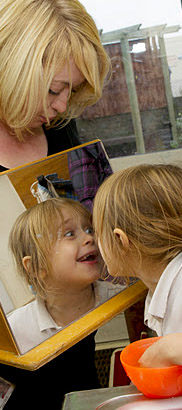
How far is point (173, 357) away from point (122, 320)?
725 millimetres

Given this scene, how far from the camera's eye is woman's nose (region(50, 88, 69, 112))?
135cm

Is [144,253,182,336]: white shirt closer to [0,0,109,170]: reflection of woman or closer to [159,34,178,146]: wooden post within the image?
[0,0,109,170]: reflection of woman

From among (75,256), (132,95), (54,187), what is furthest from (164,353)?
(132,95)

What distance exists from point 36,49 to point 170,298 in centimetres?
65

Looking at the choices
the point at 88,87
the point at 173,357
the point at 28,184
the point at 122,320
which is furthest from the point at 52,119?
the point at 173,357

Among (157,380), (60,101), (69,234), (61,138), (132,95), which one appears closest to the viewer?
(157,380)

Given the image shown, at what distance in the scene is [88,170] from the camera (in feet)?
4.60

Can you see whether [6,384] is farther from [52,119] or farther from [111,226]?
[52,119]

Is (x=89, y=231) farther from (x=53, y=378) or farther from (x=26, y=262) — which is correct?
(x=53, y=378)

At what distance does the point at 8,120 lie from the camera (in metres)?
1.30

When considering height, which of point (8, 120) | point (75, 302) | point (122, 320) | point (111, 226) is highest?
point (8, 120)

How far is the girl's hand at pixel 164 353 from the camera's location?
879mm

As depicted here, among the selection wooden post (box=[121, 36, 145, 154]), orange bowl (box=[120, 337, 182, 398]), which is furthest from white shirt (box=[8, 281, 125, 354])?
wooden post (box=[121, 36, 145, 154])

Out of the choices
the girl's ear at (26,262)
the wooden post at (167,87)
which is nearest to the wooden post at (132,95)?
the wooden post at (167,87)
